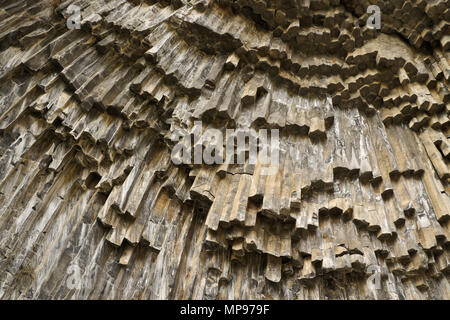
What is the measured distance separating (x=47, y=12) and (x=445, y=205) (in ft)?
24.1

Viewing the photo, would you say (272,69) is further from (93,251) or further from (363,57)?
(93,251)

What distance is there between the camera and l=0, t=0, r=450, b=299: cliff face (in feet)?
22.4

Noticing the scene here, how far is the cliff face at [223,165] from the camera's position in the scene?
6812 millimetres

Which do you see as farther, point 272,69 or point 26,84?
point 272,69

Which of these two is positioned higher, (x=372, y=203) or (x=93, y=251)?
(x=372, y=203)

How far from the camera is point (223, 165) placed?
7297 millimetres

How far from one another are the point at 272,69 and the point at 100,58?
3031 millimetres

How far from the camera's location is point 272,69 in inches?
320

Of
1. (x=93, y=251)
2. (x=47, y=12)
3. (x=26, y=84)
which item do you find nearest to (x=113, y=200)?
(x=93, y=251)

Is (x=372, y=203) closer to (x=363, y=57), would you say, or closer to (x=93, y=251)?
(x=363, y=57)

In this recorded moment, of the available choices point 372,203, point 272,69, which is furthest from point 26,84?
point 372,203
